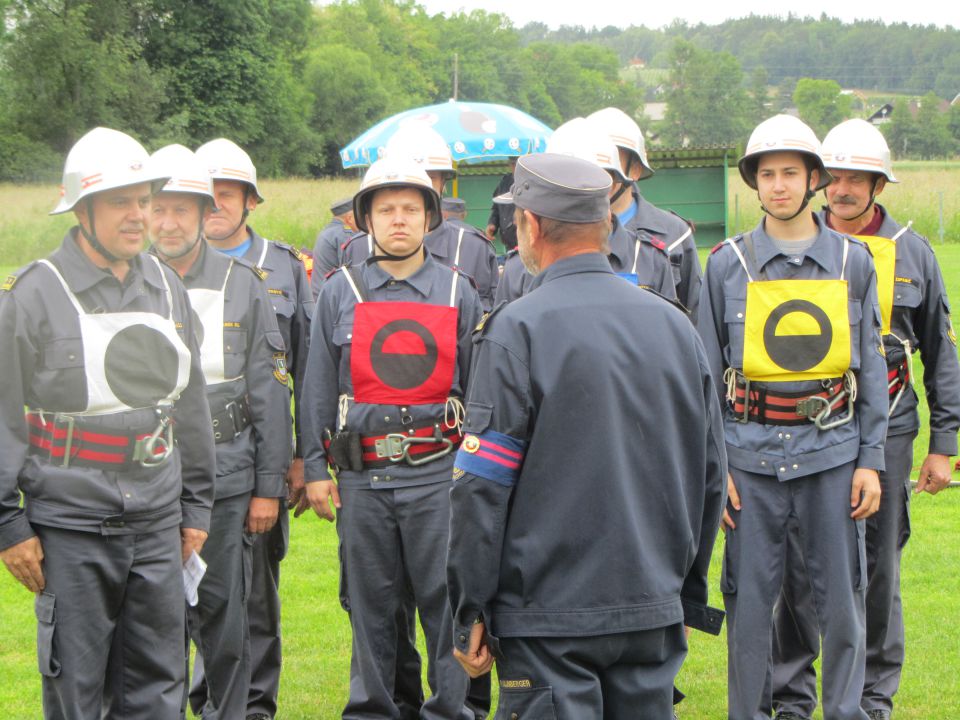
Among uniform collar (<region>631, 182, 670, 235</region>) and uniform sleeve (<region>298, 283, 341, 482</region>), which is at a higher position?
uniform collar (<region>631, 182, 670, 235</region>)

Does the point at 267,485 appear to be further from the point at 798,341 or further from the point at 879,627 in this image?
the point at 879,627

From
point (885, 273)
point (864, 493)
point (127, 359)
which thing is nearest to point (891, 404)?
point (885, 273)

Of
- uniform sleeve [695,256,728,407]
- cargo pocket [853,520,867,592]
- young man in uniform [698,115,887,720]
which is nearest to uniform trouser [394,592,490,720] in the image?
young man in uniform [698,115,887,720]

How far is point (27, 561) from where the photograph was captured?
4461 millimetres

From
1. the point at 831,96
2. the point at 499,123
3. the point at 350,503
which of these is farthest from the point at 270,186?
the point at 831,96

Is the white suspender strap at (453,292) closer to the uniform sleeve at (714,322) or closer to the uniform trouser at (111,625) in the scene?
the uniform sleeve at (714,322)

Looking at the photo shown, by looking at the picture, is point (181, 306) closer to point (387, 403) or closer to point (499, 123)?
point (387, 403)

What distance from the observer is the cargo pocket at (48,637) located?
4.50 metres

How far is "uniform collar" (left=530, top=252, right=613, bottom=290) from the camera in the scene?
3.75 m

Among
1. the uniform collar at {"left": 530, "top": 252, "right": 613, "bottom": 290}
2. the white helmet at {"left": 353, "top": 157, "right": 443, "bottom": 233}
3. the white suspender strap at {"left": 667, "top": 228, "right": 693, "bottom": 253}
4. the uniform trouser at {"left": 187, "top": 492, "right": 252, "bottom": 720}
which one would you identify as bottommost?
the uniform trouser at {"left": 187, "top": 492, "right": 252, "bottom": 720}

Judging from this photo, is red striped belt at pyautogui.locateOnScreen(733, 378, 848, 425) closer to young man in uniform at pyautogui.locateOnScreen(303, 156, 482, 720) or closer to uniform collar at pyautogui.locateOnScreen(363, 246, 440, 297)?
young man in uniform at pyautogui.locateOnScreen(303, 156, 482, 720)

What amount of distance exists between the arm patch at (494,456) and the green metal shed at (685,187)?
30042 millimetres

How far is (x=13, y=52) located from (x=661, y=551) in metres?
52.4

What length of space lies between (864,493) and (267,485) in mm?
2683
